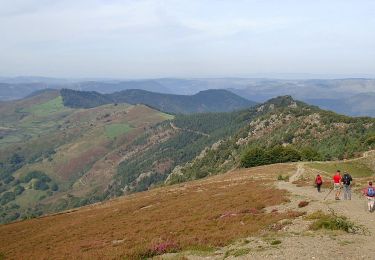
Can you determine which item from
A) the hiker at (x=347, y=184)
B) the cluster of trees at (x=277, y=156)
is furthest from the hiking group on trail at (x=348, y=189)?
the cluster of trees at (x=277, y=156)

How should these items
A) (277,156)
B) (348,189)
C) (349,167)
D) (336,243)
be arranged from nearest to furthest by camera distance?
(336,243)
(348,189)
(349,167)
(277,156)

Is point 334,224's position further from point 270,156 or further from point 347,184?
point 270,156

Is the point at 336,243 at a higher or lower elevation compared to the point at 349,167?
higher

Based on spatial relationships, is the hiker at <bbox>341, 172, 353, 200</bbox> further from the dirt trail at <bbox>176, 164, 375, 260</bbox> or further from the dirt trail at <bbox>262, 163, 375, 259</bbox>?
the dirt trail at <bbox>176, 164, 375, 260</bbox>

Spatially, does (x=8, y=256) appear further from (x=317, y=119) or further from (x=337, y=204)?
(x=317, y=119)

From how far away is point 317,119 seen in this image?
171750 millimetres

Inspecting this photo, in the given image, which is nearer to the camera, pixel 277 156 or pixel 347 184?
pixel 347 184

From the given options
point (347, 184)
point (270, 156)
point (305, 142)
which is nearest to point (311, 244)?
point (347, 184)

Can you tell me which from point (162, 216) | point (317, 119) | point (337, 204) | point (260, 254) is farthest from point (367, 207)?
point (317, 119)

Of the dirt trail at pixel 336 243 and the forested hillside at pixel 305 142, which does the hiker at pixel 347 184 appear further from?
the forested hillside at pixel 305 142

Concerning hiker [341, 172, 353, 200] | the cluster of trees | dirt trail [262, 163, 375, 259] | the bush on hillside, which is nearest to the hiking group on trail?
hiker [341, 172, 353, 200]

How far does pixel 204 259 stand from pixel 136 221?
84.3 feet

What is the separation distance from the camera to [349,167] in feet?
255

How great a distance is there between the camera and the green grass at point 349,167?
74.3 meters
